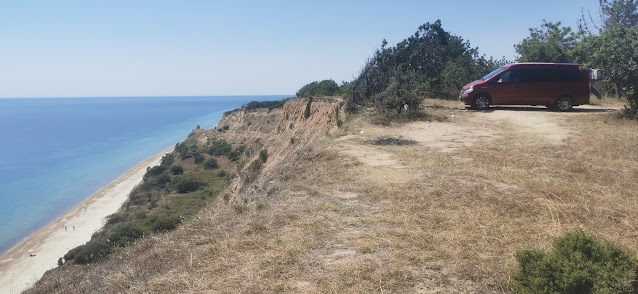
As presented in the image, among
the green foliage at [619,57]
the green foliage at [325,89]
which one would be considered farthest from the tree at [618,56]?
the green foliage at [325,89]

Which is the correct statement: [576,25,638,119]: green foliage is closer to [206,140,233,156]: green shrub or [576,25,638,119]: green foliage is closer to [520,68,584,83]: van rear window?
[520,68,584,83]: van rear window

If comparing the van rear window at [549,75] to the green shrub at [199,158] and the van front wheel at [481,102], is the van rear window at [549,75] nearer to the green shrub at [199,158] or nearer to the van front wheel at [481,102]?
the van front wheel at [481,102]

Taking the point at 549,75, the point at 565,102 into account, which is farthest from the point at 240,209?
the point at 565,102

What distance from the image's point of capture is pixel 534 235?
15.7 ft

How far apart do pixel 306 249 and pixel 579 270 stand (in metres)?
2.68

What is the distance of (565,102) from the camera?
17047 mm

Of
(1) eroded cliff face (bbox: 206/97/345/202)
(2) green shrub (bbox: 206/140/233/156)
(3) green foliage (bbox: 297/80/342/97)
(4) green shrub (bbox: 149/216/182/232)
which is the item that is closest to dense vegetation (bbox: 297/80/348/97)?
(3) green foliage (bbox: 297/80/342/97)

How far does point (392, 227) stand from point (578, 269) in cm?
232

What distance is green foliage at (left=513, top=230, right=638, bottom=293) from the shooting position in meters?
3.18

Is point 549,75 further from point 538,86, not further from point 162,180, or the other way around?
point 162,180

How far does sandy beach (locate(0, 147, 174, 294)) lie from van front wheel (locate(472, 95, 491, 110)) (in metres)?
20.4

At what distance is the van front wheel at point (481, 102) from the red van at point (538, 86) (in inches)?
1.7

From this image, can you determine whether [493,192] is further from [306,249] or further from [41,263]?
[41,263]

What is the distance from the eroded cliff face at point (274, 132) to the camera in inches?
666
